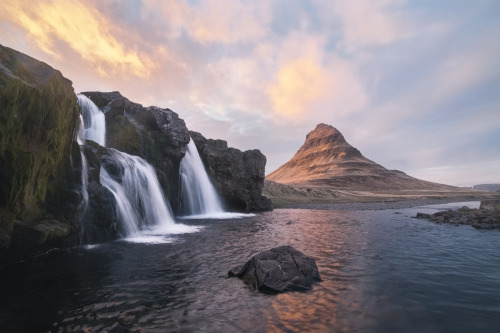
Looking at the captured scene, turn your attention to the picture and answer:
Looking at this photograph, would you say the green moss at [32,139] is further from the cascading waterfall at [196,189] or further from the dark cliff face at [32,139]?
the cascading waterfall at [196,189]

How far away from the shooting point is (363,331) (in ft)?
25.4

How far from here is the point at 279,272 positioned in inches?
460

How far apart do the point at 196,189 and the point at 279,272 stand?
34.3 meters

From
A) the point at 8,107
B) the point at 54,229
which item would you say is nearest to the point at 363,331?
the point at 54,229

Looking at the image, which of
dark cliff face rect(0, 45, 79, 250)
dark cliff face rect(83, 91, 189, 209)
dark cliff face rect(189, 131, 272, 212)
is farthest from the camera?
dark cliff face rect(189, 131, 272, 212)

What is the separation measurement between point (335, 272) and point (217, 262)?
246 inches

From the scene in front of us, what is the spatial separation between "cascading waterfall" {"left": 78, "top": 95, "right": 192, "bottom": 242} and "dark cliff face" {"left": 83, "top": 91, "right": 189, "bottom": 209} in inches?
67.8

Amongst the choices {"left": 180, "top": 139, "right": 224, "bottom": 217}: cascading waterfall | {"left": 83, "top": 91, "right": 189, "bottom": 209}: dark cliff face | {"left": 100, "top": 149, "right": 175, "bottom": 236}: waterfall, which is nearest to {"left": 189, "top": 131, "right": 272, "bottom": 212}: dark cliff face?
{"left": 180, "top": 139, "right": 224, "bottom": 217}: cascading waterfall

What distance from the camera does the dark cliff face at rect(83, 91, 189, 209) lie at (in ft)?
108

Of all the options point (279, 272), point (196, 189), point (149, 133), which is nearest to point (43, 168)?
point (279, 272)

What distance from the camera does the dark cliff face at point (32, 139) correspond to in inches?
525

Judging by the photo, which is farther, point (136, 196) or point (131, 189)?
point (136, 196)

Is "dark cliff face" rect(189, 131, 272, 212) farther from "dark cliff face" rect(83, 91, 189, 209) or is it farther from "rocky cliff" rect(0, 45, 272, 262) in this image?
"rocky cliff" rect(0, 45, 272, 262)

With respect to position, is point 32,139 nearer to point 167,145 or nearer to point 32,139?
point 32,139
